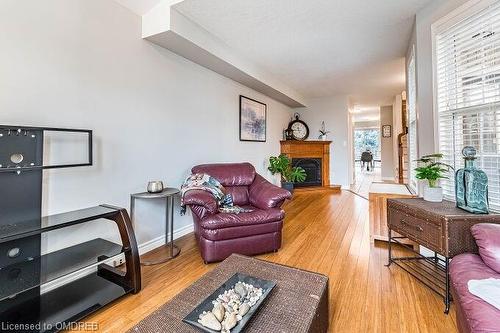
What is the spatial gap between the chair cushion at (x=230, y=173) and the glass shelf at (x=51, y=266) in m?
1.30

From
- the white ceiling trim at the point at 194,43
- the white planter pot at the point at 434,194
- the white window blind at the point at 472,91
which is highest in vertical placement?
the white ceiling trim at the point at 194,43

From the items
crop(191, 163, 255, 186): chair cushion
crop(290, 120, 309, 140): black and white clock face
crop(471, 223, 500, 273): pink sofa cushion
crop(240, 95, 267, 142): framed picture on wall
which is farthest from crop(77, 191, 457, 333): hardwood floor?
crop(290, 120, 309, 140): black and white clock face

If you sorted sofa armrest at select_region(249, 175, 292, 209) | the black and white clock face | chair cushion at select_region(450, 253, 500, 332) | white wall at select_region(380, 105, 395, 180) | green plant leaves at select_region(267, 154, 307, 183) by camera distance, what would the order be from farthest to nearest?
white wall at select_region(380, 105, 395, 180)
the black and white clock face
green plant leaves at select_region(267, 154, 307, 183)
sofa armrest at select_region(249, 175, 292, 209)
chair cushion at select_region(450, 253, 500, 332)

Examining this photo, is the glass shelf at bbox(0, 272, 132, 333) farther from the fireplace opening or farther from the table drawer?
the fireplace opening

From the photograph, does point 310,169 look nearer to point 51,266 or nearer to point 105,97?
point 105,97

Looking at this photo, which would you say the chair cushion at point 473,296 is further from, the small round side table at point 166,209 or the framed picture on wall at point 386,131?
the framed picture on wall at point 386,131

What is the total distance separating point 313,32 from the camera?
290cm

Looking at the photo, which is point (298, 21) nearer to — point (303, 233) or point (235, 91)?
point (235, 91)

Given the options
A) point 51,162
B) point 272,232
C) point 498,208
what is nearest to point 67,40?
point 51,162

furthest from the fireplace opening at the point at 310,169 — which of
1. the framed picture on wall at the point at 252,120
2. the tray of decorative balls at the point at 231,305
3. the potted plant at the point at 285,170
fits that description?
the tray of decorative balls at the point at 231,305

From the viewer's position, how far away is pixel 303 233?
120 inches

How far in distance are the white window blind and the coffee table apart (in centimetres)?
160

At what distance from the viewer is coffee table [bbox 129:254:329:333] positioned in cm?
94

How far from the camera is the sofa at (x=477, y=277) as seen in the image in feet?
2.97
